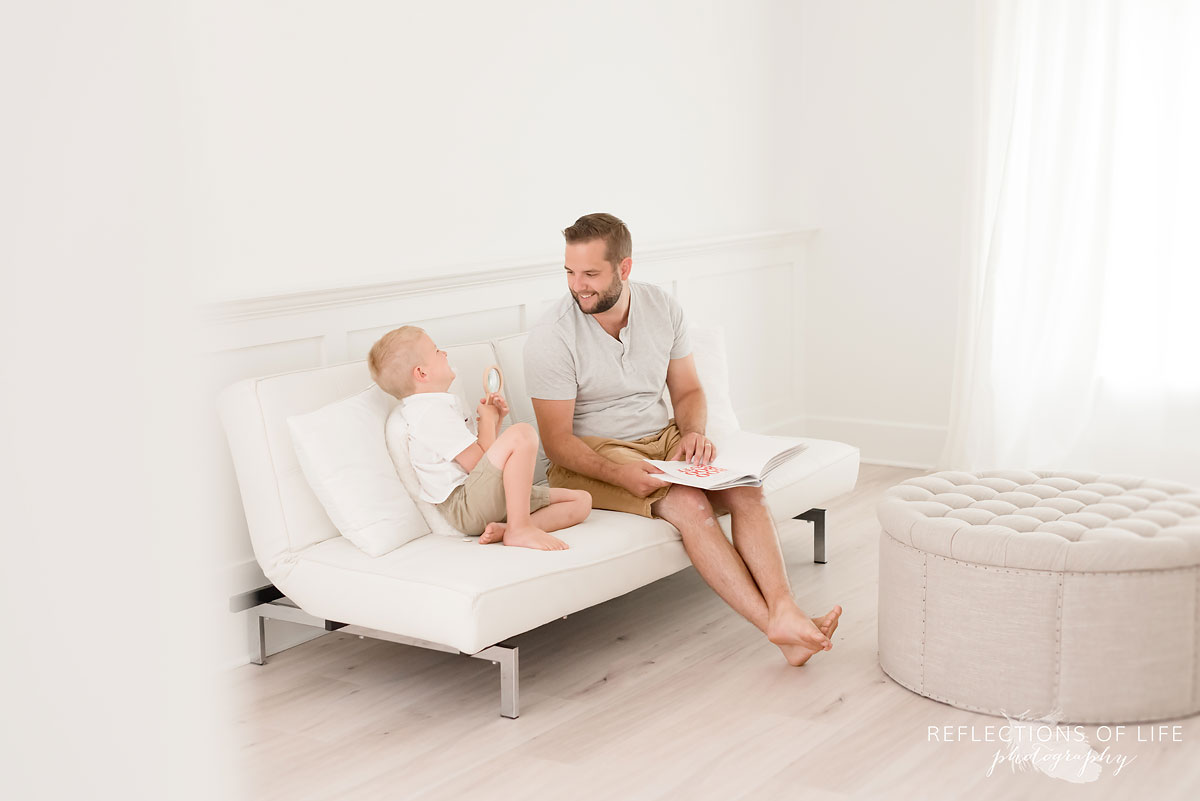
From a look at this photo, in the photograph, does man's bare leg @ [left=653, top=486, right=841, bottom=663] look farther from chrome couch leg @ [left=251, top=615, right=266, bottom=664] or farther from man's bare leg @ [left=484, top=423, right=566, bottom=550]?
chrome couch leg @ [left=251, top=615, right=266, bottom=664]

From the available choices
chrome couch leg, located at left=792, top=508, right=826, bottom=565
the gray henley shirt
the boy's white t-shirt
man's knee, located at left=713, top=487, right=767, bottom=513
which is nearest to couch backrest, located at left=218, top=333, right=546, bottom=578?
the boy's white t-shirt

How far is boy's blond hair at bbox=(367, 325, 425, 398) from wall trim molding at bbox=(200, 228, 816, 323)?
1.17 feet

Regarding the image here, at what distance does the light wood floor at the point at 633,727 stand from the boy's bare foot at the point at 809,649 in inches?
1.5

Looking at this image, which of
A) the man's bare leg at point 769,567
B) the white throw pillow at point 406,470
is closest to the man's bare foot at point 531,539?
the white throw pillow at point 406,470

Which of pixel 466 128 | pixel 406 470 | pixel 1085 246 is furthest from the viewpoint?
pixel 1085 246

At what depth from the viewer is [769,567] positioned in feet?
9.50

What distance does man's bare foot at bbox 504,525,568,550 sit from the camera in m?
2.71

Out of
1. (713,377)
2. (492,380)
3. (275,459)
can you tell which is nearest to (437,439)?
(492,380)

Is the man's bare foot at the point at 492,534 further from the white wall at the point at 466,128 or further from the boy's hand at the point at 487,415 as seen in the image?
the white wall at the point at 466,128

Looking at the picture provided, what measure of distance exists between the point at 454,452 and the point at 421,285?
79cm

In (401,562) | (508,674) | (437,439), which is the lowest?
(508,674)

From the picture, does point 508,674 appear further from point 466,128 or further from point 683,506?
point 466,128

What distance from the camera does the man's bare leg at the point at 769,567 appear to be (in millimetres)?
2781

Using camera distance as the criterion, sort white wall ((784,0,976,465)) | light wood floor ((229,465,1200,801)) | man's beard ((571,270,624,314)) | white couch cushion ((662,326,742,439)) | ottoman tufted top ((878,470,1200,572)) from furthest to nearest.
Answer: white wall ((784,0,976,465))
white couch cushion ((662,326,742,439))
man's beard ((571,270,624,314))
ottoman tufted top ((878,470,1200,572))
light wood floor ((229,465,1200,801))
